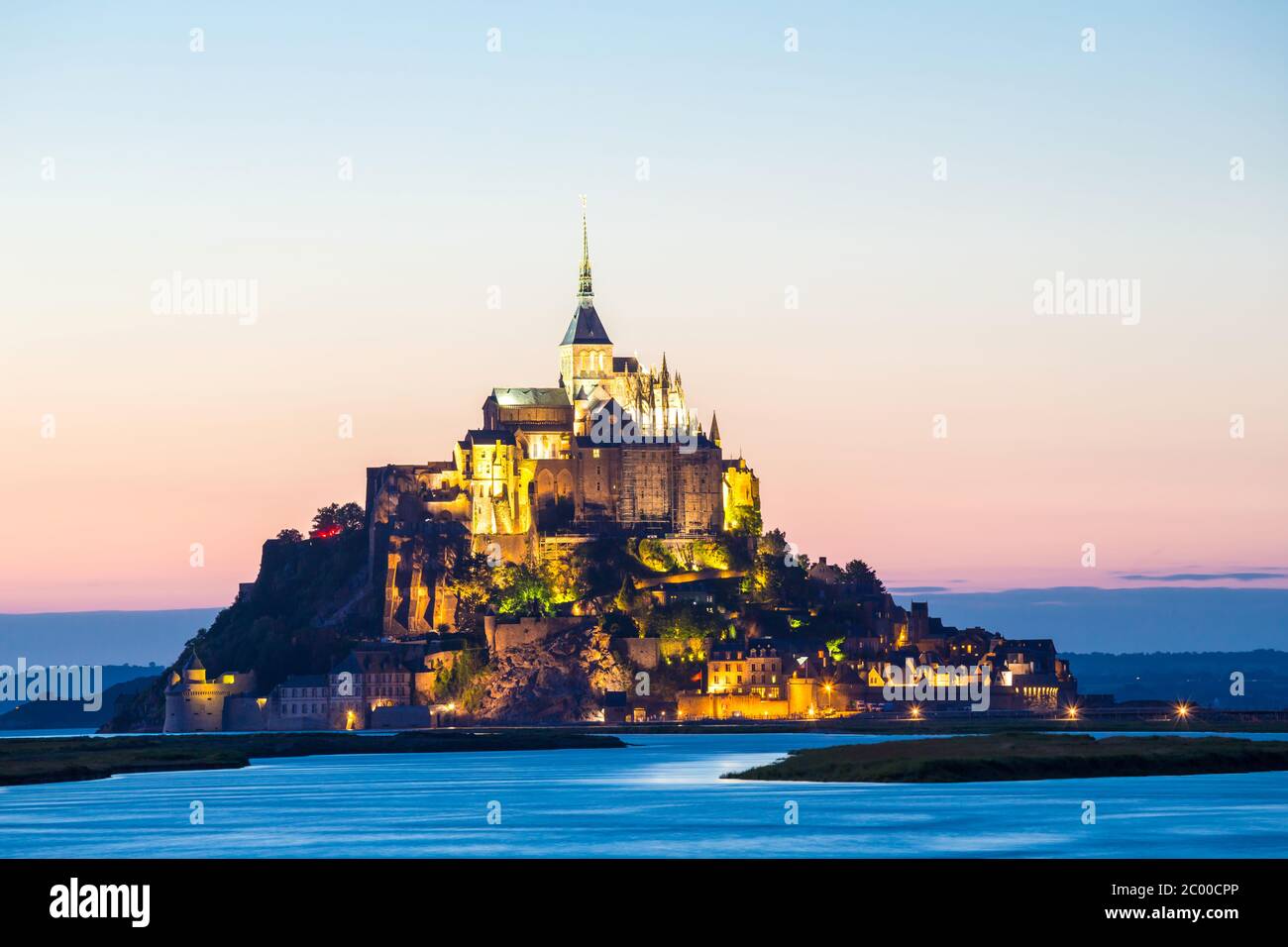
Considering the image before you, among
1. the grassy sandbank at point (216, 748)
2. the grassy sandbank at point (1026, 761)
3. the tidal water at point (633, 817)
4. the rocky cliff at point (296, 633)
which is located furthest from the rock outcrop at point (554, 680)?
the grassy sandbank at point (1026, 761)

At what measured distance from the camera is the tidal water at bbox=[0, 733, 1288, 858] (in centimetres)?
6644

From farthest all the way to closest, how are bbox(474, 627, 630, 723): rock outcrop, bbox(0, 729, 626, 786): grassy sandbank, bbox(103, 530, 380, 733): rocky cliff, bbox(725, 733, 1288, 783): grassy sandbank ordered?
bbox(103, 530, 380, 733): rocky cliff, bbox(474, 627, 630, 723): rock outcrop, bbox(0, 729, 626, 786): grassy sandbank, bbox(725, 733, 1288, 783): grassy sandbank

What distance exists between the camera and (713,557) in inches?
7643

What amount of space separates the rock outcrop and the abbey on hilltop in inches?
409

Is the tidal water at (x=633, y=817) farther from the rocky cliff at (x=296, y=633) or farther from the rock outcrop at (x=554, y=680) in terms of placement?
the rocky cliff at (x=296, y=633)

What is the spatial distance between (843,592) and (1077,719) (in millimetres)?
34089

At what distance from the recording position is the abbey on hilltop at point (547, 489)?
18738cm

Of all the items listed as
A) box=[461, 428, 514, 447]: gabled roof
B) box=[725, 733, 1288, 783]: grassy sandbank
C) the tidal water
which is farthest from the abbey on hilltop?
box=[725, 733, 1288, 783]: grassy sandbank

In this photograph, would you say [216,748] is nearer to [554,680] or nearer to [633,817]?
[554,680]

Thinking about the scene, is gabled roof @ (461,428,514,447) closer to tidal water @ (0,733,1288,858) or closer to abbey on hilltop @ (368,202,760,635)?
abbey on hilltop @ (368,202,760,635)

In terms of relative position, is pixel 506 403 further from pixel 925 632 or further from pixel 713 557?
pixel 925 632

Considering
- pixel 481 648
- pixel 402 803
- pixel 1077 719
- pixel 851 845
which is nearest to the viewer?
pixel 851 845

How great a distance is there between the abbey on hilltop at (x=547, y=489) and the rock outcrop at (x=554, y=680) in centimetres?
1040
